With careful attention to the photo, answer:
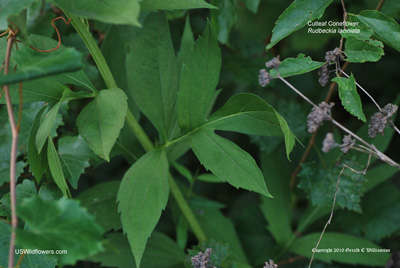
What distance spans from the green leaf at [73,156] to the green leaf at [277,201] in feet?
2.19

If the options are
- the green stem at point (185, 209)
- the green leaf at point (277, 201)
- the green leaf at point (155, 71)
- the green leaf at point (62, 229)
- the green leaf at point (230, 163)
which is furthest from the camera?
the green leaf at point (277, 201)

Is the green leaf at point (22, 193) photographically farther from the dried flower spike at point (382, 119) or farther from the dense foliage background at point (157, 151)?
the dried flower spike at point (382, 119)

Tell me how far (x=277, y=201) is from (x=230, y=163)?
0.57m

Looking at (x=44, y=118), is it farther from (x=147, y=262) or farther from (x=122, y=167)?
(x=122, y=167)

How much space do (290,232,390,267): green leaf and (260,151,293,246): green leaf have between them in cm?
7

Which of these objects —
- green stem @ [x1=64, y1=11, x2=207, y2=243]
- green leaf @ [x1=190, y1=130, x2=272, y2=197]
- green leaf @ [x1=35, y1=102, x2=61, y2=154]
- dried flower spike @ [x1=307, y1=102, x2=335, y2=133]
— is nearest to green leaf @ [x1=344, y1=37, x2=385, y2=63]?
dried flower spike @ [x1=307, y1=102, x2=335, y2=133]

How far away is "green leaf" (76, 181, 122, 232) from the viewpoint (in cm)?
115

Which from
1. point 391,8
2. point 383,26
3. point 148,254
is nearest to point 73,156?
point 148,254

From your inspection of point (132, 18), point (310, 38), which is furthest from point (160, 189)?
point (310, 38)

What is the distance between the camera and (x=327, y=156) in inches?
57.1

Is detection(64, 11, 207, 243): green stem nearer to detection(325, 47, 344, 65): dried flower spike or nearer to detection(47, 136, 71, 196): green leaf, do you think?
detection(47, 136, 71, 196): green leaf

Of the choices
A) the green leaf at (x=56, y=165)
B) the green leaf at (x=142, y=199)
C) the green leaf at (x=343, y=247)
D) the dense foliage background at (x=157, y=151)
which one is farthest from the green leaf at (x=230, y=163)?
the green leaf at (x=343, y=247)

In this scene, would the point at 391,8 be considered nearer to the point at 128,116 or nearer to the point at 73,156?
the point at 128,116

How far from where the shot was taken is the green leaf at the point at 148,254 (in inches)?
48.8
